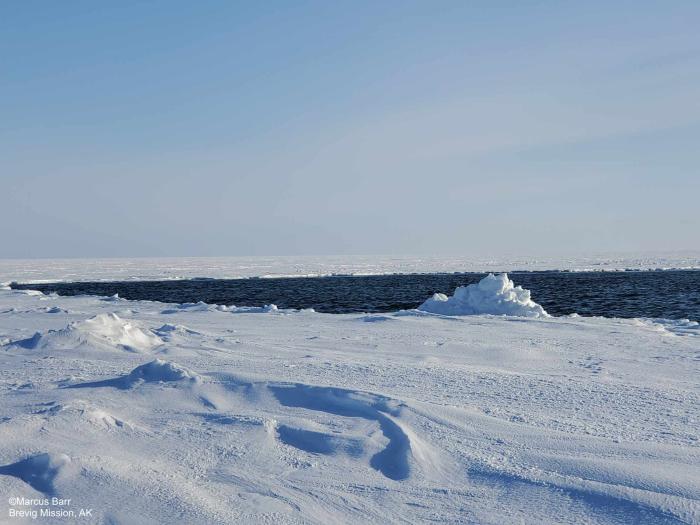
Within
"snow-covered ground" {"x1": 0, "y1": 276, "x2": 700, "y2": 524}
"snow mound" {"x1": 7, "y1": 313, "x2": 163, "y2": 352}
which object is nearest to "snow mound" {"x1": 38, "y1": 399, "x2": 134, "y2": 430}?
"snow-covered ground" {"x1": 0, "y1": 276, "x2": 700, "y2": 524}

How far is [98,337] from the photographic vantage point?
30.1 ft

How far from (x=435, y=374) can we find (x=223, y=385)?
8.64 ft

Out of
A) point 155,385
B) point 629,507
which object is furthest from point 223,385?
point 629,507

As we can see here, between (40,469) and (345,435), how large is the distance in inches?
85.6

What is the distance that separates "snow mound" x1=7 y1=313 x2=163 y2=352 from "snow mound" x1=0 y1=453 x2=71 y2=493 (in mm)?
4996

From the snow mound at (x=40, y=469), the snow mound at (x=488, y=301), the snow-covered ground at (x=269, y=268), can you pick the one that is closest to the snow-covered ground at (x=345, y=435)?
the snow mound at (x=40, y=469)

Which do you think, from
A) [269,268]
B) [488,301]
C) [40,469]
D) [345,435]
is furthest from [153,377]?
[269,268]

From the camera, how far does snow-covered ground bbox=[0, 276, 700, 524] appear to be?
147 inches

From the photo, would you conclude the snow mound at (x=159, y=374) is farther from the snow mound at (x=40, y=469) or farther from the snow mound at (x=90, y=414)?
the snow mound at (x=40, y=469)

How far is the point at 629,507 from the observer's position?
144 inches

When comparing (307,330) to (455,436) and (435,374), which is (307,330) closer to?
(435,374)

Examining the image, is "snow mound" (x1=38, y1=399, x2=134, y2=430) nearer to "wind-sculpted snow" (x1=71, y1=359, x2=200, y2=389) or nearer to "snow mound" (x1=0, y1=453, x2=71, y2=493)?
"snow mound" (x1=0, y1=453, x2=71, y2=493)

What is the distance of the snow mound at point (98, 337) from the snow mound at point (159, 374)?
2.71 m

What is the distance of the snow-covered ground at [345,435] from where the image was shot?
3.74 m
